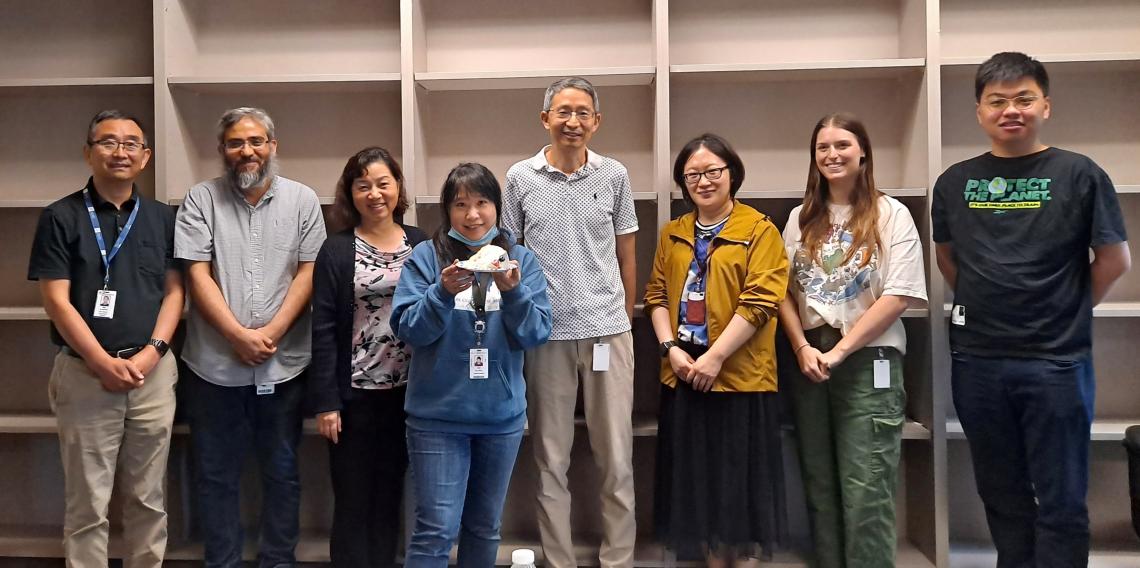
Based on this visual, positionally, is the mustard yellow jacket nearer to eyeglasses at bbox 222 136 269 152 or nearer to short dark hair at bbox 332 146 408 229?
short dark hair at bbox 332 146 408 229

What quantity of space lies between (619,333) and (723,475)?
582 mm

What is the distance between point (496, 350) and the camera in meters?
1.99

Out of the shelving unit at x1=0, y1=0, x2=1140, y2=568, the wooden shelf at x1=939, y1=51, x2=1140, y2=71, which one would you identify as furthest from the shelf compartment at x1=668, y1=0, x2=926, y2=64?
the wooden shelf at x1=939, y1=51, x2=1140, y2=71

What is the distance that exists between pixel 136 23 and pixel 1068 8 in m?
3.94

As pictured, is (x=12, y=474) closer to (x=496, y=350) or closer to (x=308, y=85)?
(x=308, y=85)

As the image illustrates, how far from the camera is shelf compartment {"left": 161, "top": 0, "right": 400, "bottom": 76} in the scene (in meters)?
3.16

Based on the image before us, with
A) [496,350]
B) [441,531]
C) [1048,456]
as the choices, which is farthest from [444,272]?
[1048,456]

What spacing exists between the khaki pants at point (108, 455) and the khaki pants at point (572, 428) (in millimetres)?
1279

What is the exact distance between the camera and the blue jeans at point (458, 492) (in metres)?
1.97

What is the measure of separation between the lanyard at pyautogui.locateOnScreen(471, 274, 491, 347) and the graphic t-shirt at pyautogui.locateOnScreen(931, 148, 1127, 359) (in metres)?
1.56

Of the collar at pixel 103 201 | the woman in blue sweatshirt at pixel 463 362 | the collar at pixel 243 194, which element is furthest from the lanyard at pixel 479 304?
the collar at pixel 103 201

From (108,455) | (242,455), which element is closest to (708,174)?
(242,455)

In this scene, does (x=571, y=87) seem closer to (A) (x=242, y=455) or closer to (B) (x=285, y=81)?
(B) (x=285, y=81)

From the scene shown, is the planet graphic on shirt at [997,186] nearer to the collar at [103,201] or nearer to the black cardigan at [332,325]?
the black cardigan at [332,325]
